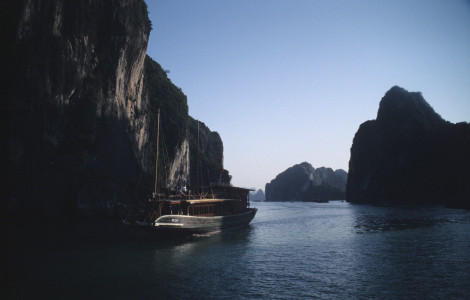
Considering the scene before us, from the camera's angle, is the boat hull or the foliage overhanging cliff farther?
the foliage overhanging cliff

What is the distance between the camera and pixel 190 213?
1133 inches

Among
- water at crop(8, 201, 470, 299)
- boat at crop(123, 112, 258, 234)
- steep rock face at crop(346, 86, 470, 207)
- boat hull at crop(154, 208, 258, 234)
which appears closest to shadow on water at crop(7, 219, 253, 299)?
water at crop(8, 201, 470, 299)

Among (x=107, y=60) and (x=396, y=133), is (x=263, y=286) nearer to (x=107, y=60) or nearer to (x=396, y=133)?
(x=107, y=60)

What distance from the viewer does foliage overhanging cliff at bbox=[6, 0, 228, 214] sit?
28562 mm

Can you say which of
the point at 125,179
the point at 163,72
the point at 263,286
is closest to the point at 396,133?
the point at 163,72

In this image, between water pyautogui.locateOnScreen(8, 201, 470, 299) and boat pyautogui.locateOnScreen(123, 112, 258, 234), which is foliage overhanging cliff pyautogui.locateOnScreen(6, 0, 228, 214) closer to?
water pyautogui.locateOnScreen(8, 201, 470, 299)

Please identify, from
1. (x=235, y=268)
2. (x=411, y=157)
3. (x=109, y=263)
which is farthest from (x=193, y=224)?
(x=411, y=157)

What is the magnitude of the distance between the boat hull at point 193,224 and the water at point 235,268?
130cm

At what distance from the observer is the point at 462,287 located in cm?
1281

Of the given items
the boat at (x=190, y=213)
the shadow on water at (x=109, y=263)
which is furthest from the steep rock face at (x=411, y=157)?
the shadow on water at (x=109, y=263)

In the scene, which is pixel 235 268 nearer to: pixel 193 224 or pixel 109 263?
pixel 109 263

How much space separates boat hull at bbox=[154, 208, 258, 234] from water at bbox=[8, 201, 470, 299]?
4.27 feet

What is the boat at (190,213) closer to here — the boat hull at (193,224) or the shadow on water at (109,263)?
the boat hull at (193,224)

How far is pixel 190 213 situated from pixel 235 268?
533 inches
